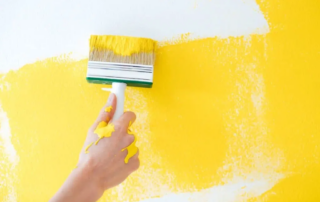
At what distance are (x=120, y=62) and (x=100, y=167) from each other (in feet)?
1.14

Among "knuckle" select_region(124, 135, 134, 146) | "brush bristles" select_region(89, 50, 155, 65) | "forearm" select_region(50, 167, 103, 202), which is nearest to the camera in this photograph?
"forearm" select_region(50, 167, 103, 202)

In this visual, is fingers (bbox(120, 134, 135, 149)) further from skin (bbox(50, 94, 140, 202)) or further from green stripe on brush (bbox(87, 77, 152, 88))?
green stripe on brush (bbox(87, 77, 152, 88))

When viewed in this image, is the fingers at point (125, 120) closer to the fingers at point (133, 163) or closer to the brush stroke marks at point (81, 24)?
the fingers at point (133, 163)

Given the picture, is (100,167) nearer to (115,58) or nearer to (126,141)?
(126,141)

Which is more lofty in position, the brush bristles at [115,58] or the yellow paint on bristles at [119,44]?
the yellow paint on bristles at [119,44]

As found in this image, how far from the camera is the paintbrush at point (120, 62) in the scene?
2.76 ft

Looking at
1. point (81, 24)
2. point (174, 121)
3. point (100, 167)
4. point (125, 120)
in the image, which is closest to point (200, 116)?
point (174, 121)

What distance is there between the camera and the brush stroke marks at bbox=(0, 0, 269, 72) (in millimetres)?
939

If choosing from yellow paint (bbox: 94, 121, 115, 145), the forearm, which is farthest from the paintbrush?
the forearm

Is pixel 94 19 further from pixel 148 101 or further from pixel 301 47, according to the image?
pixel 301 47

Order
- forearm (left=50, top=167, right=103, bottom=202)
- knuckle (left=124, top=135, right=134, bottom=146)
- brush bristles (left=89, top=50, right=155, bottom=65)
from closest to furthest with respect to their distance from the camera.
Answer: forearm (left=50, top=167, right=103, bottom=202) → knuckle (left=124, top=135, right=134, bottom=146) → brush bristles (left=89, top=50, right=155, bottom=65)

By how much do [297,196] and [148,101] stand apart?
2.18 ft

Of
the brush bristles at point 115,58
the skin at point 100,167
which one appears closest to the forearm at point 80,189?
the skin at point 100,167

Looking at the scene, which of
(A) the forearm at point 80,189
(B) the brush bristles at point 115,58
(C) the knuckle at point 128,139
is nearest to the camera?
(A) the forearm at point 80,189
